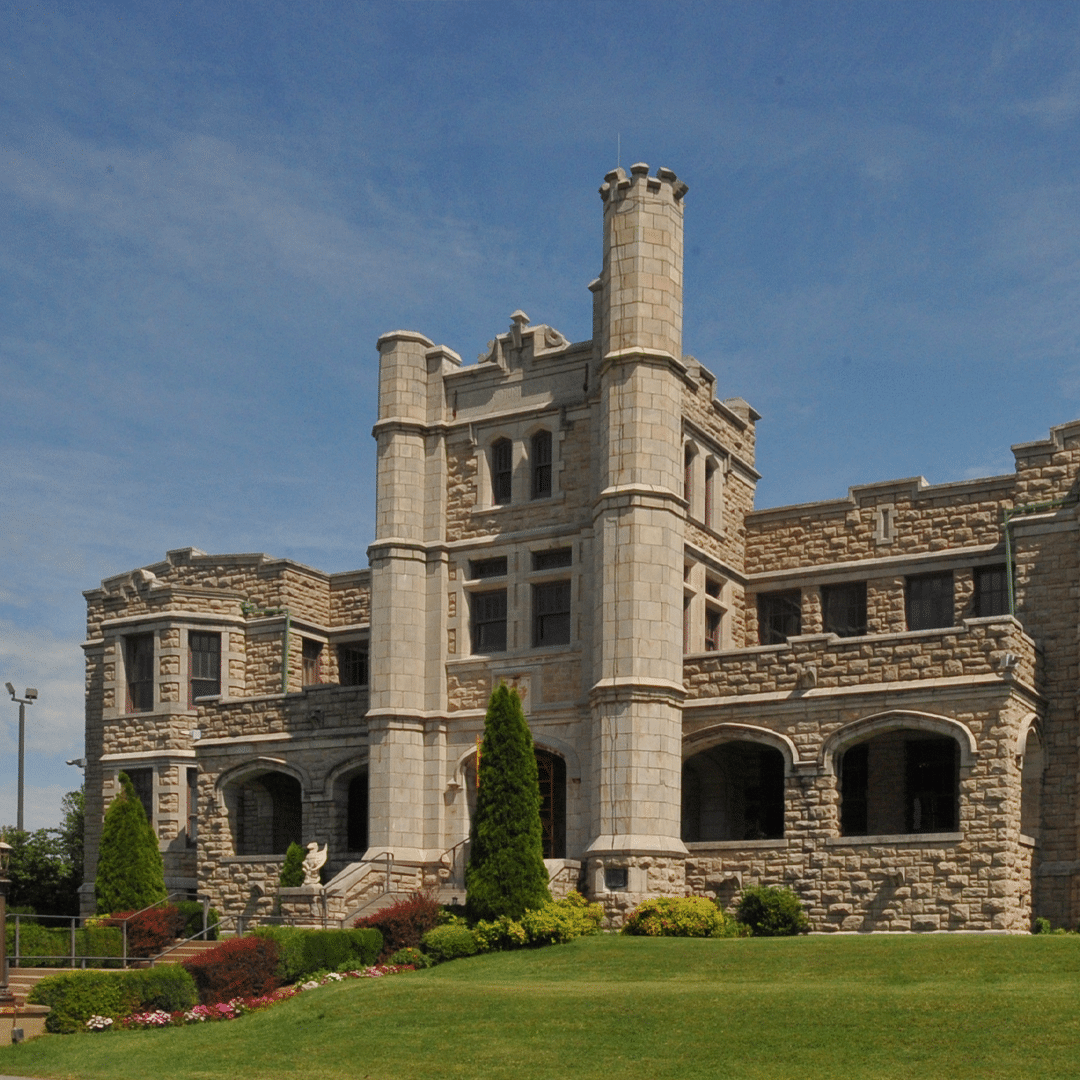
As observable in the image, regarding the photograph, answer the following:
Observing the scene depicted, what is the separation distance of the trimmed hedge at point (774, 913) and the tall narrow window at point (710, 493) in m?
9.50

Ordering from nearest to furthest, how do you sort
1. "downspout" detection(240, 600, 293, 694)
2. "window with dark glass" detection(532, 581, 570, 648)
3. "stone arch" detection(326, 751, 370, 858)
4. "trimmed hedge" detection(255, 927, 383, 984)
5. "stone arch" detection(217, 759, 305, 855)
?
"trimmed hedge" detection(255, 927, 383, 984), "window with dark glass" detection(532, 581, 570, 648), "stone arch" detection(326, 751, 370, 858), "stone arch" detection(217, 759, 305, 855), "downspout" detection(240, 600, 293, 694)

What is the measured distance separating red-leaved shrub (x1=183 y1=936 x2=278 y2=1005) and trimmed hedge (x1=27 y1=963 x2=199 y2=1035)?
0.25 meters

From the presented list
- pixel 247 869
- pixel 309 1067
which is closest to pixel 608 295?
pixel 247 869

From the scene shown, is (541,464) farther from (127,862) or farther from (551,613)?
(127,862)

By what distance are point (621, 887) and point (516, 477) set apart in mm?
9786

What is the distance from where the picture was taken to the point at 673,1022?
21203mm

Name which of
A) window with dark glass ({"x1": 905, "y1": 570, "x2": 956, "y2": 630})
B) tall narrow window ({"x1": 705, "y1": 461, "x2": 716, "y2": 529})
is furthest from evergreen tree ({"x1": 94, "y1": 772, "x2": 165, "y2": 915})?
window with dark glass ({"x1": 905, "y1": 570, "x2": 956, "y2": 630})

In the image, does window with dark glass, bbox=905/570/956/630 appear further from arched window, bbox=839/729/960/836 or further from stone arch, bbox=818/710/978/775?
stone arch, bbox=818/710/978/775

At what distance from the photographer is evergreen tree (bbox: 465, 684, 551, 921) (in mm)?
30406

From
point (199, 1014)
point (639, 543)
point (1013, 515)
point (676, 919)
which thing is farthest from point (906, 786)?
point (199, 1014)

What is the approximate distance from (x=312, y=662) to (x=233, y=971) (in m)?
18.3

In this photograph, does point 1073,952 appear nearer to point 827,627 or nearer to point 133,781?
point 827,627

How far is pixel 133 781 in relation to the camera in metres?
43.5

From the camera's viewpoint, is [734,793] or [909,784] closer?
[909,784]
